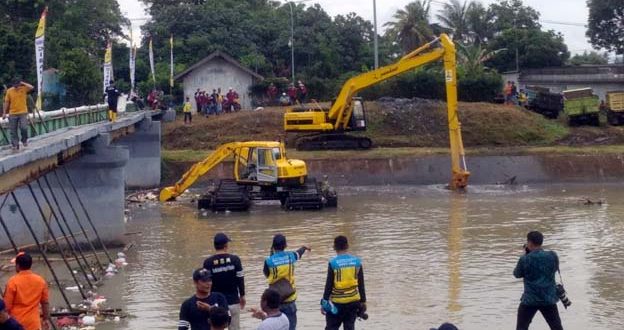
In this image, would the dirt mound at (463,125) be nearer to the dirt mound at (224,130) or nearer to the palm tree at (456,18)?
the dirt mound at (224,130)

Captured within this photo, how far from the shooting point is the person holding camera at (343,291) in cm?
1263

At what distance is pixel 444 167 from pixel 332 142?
5.13 m

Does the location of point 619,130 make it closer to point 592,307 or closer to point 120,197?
point 120,197

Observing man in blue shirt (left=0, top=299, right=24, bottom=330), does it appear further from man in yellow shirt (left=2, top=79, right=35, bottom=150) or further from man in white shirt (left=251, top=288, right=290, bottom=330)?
man in yellow shirt (left=2, top=79, right=35, bottom=150)

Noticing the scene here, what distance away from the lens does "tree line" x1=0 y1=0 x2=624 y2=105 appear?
197ft

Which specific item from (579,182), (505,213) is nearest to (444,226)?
(505,213)

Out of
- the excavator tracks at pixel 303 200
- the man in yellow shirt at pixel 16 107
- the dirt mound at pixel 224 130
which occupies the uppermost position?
the man in yellow shirt at pixel 16 107

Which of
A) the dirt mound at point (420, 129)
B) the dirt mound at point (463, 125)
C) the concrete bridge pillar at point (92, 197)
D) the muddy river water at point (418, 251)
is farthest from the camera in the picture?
the dirt mound at point (463, 125)

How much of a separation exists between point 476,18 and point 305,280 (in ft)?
214

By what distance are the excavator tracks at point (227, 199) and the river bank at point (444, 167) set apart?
27.7ft

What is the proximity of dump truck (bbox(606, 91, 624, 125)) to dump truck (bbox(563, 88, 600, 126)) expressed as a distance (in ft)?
2.04

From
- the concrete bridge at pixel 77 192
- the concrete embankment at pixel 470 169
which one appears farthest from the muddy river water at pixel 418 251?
the concrete embankment at pixel 470 169

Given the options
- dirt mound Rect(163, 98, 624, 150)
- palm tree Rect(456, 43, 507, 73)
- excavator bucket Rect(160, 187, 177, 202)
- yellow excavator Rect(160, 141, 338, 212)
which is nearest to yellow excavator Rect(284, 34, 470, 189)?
dirt mound Rect(163, 98, 624, 150)

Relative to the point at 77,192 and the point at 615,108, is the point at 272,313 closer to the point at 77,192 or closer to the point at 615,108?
the point at 77,192
